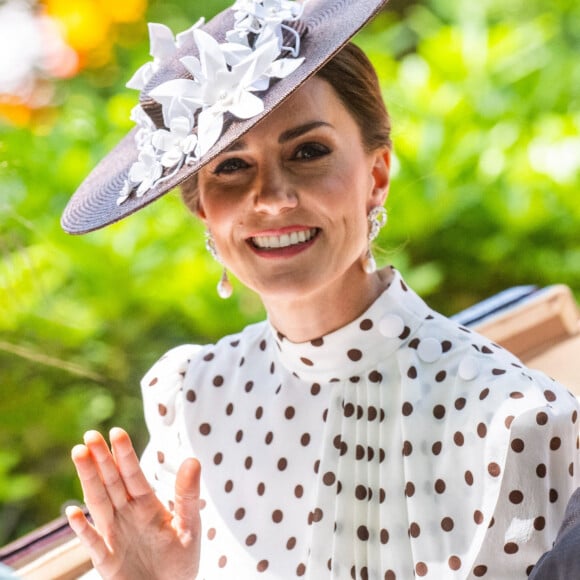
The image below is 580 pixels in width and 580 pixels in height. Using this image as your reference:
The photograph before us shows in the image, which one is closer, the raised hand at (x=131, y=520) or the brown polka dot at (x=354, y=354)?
the raised hand at (x=131, y=520)

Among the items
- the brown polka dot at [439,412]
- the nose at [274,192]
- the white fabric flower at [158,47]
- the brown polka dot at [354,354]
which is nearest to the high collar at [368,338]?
the brown polka dot at [354,354]

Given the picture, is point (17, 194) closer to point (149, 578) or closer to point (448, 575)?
point (149, 578)

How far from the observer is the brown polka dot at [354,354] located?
1453mm

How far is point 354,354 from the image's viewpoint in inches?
57.3

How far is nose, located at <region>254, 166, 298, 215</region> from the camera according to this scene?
4.32ft

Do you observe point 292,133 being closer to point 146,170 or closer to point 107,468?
point 146,170

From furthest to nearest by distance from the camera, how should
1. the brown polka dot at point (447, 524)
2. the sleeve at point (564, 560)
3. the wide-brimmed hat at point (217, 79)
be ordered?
the brown polka dot at point (447, 524)
the wide-brimmed hat at point (217, 79)
the sleeve at point (564, 560)

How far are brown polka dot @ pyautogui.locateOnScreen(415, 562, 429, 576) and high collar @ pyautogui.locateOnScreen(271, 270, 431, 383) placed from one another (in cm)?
28

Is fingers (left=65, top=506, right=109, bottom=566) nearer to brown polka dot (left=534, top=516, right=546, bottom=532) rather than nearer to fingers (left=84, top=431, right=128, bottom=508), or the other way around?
fingers (left=84, top=431, right=128, bottom=508)

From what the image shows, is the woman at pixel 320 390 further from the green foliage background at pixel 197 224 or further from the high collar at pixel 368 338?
the green foliage background at pixel 197 224

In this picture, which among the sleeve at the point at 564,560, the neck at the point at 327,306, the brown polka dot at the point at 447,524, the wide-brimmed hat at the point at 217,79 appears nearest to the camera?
the sleeve at the point at 564,560

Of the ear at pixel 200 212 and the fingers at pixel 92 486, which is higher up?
the ear at pixel 200 212

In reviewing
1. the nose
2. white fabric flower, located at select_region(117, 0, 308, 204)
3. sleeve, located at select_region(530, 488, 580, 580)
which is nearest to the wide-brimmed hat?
white fabric flower, located at select_region(117, 0, 308, 204)

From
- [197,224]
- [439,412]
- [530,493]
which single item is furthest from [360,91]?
[197,224]
